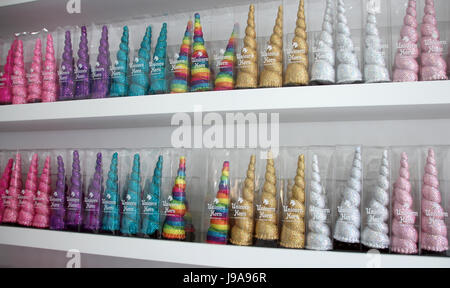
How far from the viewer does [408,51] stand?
2.64 ft

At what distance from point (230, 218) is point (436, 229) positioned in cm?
44

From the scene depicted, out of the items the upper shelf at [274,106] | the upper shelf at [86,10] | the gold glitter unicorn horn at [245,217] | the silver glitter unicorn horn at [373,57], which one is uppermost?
the upper shelf at [86,10]

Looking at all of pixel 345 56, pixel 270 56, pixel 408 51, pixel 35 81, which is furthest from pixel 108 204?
pixel 408 51

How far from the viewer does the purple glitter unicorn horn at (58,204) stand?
3.41 ft

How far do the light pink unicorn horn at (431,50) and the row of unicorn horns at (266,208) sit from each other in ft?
0.54

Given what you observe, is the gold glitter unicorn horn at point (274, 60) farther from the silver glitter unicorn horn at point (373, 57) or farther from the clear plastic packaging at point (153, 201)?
the clear plastic packaging at point (153, 201)

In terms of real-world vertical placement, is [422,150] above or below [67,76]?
below

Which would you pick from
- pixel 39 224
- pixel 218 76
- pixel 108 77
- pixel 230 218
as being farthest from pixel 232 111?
pixel 39 224

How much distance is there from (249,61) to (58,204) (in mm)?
657

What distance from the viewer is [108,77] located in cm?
105

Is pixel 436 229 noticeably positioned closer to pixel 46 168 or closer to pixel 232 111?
pixel 232 111

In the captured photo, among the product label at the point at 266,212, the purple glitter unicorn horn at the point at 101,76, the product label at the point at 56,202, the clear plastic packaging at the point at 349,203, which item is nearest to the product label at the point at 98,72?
the purple glitter unicorn horn at the point at 101,76

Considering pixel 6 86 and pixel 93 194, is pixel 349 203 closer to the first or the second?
pixel 93 194

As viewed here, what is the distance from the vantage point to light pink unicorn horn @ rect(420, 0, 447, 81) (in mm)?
777
